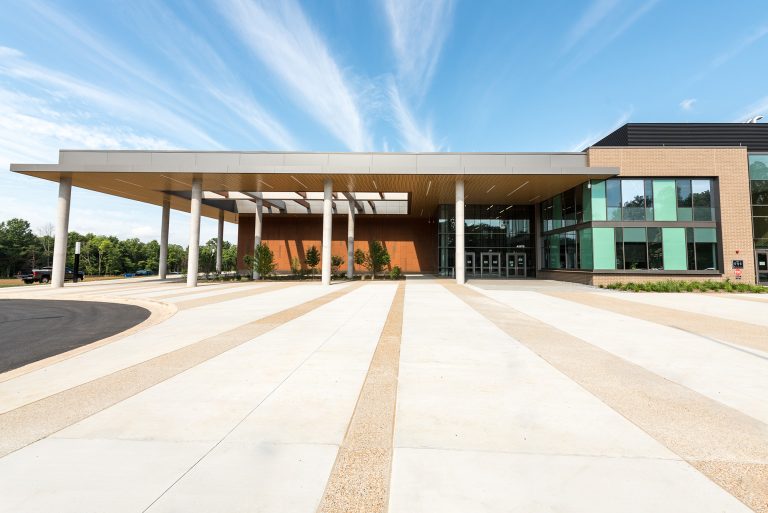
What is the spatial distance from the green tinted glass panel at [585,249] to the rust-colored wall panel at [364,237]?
1990 centimetres

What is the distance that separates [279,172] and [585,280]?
Answer: 75.6ft

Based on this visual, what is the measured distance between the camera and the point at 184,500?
225cm

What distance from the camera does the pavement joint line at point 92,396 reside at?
3.25 m

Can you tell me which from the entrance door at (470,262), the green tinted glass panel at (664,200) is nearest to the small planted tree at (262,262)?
the entrance door at (470,262)

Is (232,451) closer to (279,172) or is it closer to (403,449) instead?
(403,449)

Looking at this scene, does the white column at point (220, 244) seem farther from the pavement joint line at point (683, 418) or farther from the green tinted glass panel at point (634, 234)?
the pavement joint line at point (683, 418)

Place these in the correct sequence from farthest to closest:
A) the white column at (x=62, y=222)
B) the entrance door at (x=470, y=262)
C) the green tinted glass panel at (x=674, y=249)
A: the entrance door at (x=470, y=262) < the white column at (x=62, y=222) < the green tinted glass panel at (x=674, y=249)

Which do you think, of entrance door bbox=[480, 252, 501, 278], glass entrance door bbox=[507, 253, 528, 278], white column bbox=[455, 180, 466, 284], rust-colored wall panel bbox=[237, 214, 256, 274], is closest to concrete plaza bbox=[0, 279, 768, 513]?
white column bbox=[455, 180, 466, 284]

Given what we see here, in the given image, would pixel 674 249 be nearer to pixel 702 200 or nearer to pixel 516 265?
pixel 702 200

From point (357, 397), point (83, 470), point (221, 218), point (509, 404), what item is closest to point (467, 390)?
point (509, 404)

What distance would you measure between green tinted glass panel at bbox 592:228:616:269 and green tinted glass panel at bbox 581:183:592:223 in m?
1.20

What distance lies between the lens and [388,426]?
338cm

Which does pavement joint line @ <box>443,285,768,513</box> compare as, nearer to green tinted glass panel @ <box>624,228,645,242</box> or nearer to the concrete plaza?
the concrete plaza

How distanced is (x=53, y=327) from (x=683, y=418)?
43.9 ft
